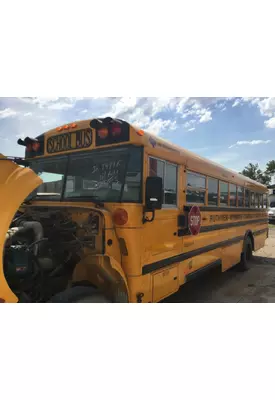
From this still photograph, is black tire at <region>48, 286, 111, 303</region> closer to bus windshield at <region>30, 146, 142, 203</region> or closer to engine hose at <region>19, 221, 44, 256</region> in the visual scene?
engine hose at <region>19, 221, 44, 256</region>

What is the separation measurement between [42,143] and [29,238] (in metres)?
1.39

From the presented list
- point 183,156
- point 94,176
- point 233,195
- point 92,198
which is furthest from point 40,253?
point 233,195

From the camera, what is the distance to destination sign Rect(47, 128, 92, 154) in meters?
3.24

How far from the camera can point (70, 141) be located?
132 inches

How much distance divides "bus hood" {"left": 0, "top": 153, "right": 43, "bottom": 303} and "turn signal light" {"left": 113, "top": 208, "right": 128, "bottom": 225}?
2.84 ft

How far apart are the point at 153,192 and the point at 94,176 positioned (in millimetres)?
713

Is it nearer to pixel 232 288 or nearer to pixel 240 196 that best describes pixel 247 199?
pixel 240 196

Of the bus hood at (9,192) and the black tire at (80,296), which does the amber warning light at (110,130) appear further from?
the black tire at (80,296)

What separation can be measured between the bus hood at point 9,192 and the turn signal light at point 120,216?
2.84 ft

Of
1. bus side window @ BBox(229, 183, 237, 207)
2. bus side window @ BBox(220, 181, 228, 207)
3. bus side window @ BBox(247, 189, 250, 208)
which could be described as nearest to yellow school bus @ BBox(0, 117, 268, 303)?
bus side window @ BBox(220, 181, 228, 207)

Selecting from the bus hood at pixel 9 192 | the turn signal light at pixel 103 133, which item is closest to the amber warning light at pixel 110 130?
the turn signal light at pixel 103 133

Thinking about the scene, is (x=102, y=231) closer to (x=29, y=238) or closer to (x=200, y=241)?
(x=29, y=238)

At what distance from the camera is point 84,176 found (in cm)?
327

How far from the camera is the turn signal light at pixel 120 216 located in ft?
9.44
